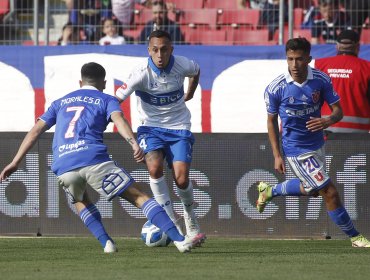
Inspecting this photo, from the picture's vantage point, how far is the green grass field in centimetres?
779

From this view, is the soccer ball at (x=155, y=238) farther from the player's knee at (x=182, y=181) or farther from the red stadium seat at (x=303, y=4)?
the red stadium seat at (x=303, y=4)

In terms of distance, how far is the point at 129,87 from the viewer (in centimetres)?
1085

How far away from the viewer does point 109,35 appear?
52.6 ft

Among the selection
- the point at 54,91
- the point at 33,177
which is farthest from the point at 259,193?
the point at 54,91

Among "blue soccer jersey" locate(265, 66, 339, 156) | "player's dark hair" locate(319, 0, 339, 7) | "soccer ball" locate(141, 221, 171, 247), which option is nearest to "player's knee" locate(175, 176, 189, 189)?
"soccer ball" locate(141, 221, 171, 247)

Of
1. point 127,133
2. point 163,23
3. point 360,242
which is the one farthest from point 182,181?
point 163,23

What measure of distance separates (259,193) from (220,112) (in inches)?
143

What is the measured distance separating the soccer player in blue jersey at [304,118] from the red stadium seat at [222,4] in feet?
17.8

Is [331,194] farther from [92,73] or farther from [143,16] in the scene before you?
[143,16]

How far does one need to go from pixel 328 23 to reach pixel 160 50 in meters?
5.30

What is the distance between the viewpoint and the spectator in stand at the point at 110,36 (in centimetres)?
1596

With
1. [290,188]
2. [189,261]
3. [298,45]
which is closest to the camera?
[189,261]

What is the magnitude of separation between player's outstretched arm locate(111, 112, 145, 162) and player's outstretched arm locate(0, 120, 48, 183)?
76cm

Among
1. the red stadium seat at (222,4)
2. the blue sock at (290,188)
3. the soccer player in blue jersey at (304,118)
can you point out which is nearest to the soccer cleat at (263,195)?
the blue sock at (290,188)
